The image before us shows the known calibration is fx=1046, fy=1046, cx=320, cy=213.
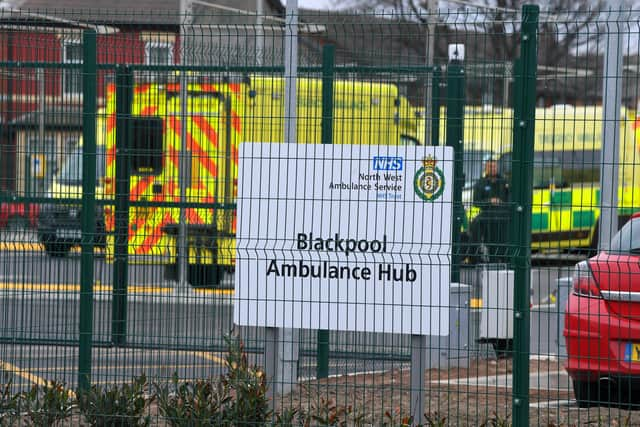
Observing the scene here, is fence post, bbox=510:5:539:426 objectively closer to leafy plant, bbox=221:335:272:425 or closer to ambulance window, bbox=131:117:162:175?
leafy plant, bbox=221:335:272:425

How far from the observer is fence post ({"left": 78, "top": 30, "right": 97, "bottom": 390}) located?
21.6ft

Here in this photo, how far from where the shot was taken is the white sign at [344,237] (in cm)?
588

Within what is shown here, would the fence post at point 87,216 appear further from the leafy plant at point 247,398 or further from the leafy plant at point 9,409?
the leafy plant at point 247,398

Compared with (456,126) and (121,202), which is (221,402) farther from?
(456,126)

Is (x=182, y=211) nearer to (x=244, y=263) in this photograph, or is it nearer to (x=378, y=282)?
(x=244, y=263)

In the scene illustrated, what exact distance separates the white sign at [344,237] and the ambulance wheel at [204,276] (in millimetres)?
1084

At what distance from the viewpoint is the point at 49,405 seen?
6215mm

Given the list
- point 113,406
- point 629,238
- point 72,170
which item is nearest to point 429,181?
point 629,238

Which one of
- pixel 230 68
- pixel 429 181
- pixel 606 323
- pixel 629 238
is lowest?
pixel 606 323

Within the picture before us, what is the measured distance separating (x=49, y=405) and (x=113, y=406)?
0.38 m

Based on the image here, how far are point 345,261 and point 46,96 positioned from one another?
152 inches

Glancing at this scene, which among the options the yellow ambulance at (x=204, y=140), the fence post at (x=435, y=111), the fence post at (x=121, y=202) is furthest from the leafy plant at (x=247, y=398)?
the fence post at (x=435, y=111)

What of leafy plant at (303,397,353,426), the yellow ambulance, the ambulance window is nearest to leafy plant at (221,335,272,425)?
leafy plant at (303,397,353,426)

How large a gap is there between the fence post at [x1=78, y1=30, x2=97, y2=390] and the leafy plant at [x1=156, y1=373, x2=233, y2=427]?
23.2 inches
